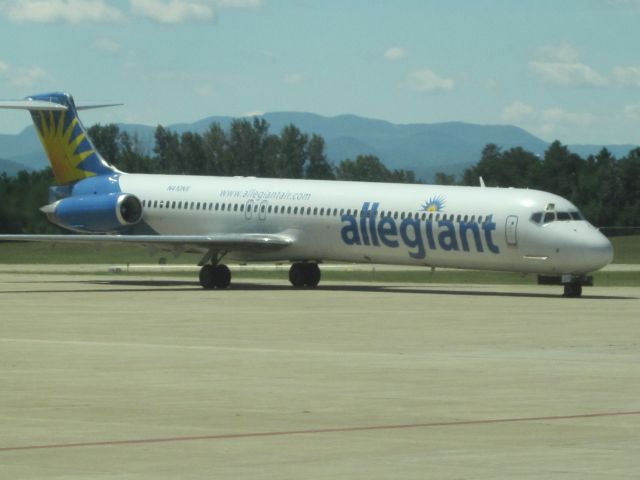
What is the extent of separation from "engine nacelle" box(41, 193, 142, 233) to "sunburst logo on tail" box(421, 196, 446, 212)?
10341mm

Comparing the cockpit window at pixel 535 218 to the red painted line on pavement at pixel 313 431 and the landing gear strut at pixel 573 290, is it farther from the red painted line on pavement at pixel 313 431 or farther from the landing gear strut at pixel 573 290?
the red painted line on pavement at pixel 313 431

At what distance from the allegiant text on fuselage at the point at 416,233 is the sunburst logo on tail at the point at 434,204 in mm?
293

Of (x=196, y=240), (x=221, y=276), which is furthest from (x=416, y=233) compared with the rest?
(x=196, y=240)

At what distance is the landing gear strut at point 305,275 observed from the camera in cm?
4759

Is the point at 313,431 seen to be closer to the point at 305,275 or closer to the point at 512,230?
the point at 512,230

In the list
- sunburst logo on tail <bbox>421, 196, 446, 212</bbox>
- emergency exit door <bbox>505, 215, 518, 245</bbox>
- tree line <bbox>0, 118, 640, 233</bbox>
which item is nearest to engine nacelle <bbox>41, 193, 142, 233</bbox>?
sunburst logo on tail <bbox>421, 196, 446, 212</bbox>

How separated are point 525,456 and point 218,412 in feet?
13.2

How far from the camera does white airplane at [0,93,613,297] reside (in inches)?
1631

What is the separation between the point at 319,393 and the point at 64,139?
35.2m

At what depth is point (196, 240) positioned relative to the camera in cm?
4550

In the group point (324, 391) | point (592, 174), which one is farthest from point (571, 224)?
point (592, 174)

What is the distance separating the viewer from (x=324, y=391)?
18688mm

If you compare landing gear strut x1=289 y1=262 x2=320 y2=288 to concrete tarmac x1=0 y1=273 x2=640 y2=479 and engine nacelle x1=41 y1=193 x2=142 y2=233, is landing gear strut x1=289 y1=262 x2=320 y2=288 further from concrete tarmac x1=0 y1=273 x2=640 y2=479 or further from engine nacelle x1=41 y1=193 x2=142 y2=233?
concrete tarmac x1=0 y1=273 x2=640 y2=479

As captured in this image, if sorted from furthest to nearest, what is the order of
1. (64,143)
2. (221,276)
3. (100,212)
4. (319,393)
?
(64,143), (100,212), (221,276), (319,393)
